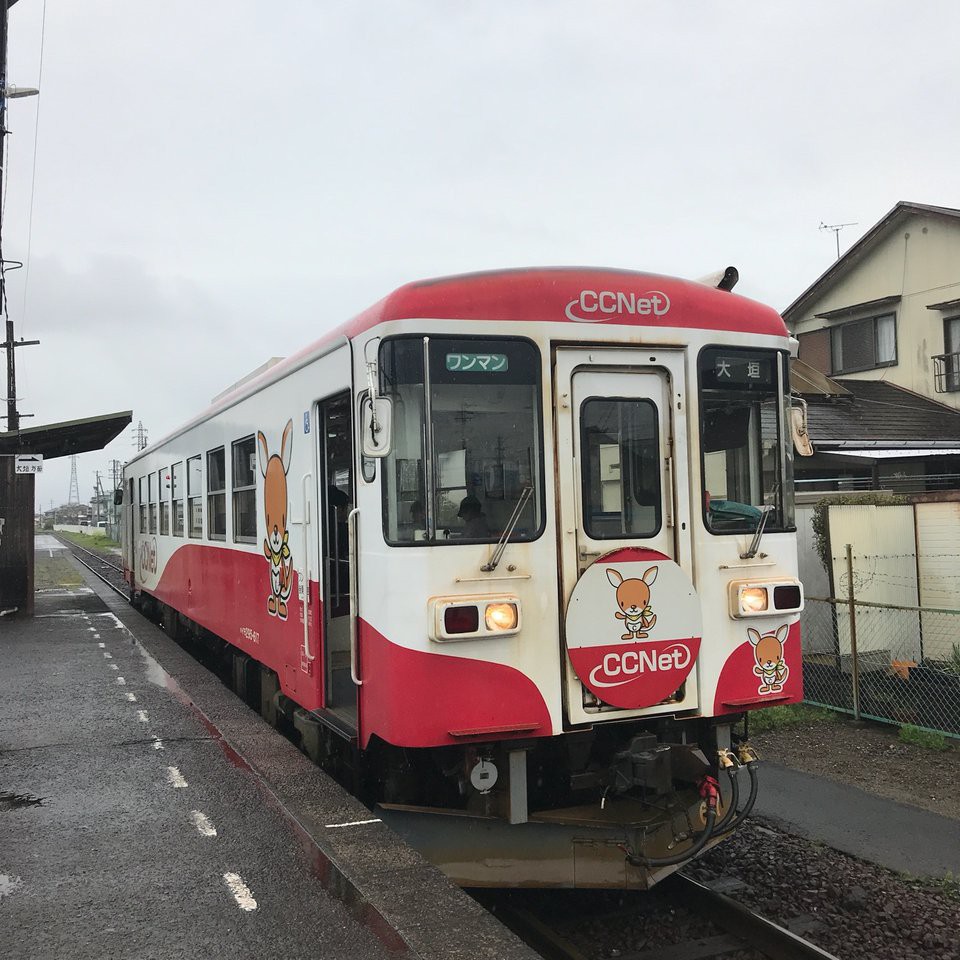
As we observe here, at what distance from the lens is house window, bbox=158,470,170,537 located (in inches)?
465

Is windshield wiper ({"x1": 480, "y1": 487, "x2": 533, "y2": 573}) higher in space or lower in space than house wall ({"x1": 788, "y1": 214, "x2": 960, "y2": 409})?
lower

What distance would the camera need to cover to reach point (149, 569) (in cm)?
1404

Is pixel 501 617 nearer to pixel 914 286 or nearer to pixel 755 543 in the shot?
pixel 755 543

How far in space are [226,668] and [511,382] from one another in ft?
23.9

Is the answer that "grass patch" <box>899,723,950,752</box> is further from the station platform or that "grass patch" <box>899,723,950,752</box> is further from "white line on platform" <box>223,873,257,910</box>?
"white line on platform" <box>223,873,257,910</box>

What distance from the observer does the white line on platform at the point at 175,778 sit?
5.66 metres

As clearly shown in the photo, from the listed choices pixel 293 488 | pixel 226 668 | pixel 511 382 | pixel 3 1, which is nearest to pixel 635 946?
pixel 511 382

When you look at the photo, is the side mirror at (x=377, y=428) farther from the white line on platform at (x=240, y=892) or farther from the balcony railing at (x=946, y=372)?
the balcony railing at (x=946, y=372)

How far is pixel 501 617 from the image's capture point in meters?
4.48

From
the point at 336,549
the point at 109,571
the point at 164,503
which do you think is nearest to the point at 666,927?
the point at 336,549

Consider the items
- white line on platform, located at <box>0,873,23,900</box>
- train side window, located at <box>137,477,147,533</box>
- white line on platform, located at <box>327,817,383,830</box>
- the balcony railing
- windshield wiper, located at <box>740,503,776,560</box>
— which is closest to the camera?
white line on platform, located at <box>0,873,23,900</box>

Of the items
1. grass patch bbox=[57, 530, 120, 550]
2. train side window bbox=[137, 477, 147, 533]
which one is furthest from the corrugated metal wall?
grass patch bbox=[57, 530, 120, 550]

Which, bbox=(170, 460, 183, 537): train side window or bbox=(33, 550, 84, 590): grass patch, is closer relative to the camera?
bbox=(170, 460, 183, 537): train side window

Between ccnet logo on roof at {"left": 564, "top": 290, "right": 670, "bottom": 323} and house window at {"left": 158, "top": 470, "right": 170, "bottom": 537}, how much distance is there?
27.0 feet
